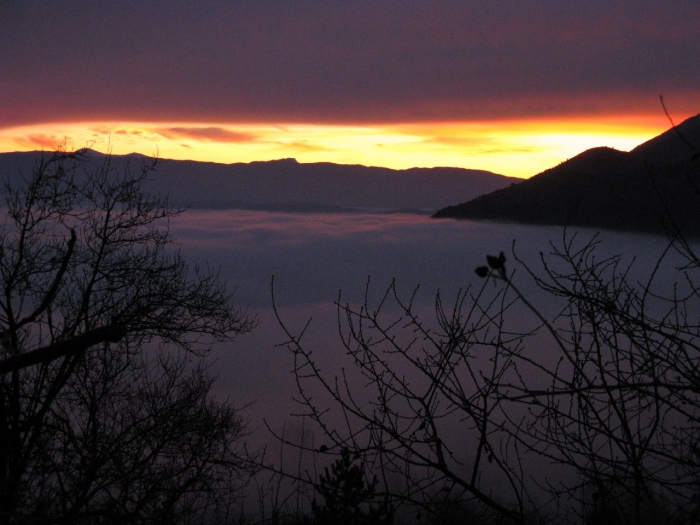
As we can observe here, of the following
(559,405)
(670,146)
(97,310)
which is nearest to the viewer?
(559,405)

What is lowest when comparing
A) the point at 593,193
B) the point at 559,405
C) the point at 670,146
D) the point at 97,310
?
Answer: the point at 97,310

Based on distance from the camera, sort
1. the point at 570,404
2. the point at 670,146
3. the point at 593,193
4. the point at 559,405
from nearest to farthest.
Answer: the point at 570,404 < the point at 559,405 < the point at 670,146 < the point at 593,193

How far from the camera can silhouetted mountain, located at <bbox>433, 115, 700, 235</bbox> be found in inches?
1414

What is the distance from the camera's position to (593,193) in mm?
40188

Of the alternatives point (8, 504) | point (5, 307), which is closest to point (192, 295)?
point (5, 307)

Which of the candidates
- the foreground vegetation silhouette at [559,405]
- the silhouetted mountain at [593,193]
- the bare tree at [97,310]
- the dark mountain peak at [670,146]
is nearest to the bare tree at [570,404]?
the foreground vegetation silhouette at [559,405]

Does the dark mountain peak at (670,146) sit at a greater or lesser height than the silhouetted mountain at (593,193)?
greater

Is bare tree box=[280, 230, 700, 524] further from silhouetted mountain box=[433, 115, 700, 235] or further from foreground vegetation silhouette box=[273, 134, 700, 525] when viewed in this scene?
silhouetted mountain box=[433, 115, 700, 235]

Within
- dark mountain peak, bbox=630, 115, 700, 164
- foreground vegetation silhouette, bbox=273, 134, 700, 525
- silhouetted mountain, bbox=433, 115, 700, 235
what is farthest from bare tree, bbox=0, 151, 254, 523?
dark mountain peak, bbox=630, 115, 700, 164

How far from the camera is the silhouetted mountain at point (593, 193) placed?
35906 millimetres

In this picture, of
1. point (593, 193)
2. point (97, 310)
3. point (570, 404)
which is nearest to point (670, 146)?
point (593, 193)

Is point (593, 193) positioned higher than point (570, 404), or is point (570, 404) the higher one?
point (593, 193)

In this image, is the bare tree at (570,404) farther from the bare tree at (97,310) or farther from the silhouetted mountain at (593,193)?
the silhouetted mountain at (593,193)

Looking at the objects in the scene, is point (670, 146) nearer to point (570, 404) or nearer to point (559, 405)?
point (559, 405)
